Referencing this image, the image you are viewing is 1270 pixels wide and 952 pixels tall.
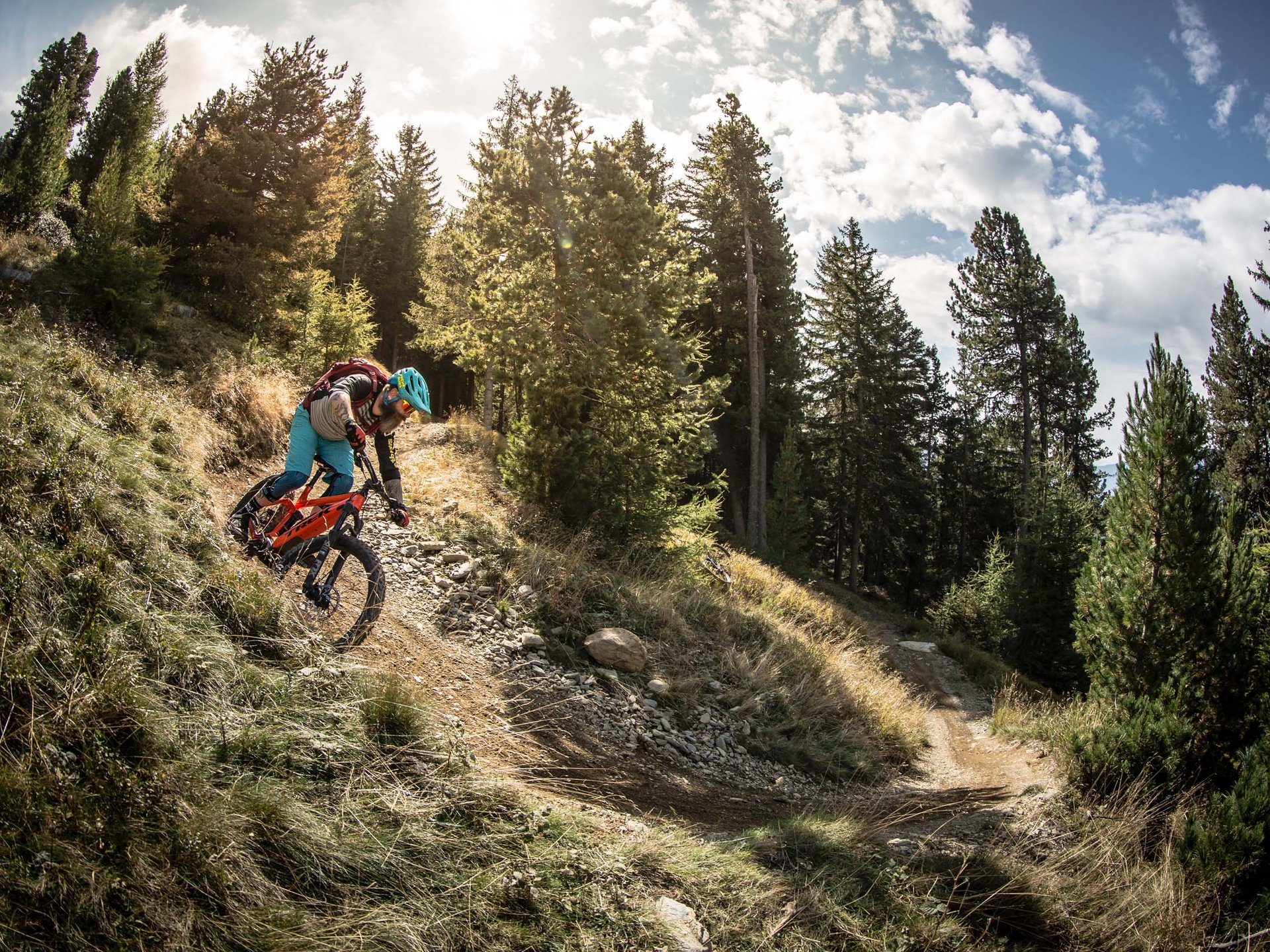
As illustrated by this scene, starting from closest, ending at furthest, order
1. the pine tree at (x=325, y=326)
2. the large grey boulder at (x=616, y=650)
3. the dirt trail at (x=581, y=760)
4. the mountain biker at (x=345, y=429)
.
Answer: the dirt trail at (x=581, y=760), the mountain biker at (x=345, y=429), the large grey boulder at (x=616, y=650), the pine tree at (x=325, y=326)

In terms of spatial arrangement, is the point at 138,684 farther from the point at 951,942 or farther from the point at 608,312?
the point at 608,312

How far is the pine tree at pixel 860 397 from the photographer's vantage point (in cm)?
3142

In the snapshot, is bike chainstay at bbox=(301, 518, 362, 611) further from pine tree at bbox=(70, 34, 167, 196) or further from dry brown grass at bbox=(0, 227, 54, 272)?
pine tree at bbox=(70, 34, 167, 196)

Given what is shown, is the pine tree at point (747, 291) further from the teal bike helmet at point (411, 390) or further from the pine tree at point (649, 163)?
the teal bike helmet at point (411, 390)

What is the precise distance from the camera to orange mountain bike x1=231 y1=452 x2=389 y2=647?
5.19 m

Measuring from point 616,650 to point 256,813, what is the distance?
4974 mm

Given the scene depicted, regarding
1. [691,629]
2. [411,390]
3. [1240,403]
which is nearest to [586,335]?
[691,629]

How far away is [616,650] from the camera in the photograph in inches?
292

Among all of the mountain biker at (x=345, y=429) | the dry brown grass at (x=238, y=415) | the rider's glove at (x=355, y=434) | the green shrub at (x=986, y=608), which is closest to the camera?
the rider's glove at (x=355, y=434)

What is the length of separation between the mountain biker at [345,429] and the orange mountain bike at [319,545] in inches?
3.0

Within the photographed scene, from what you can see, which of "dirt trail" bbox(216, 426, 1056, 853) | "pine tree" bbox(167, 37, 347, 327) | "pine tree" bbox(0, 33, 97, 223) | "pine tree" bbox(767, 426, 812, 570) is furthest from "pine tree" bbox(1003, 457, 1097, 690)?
"pine tree" bbox(0, 33, 97, 223)

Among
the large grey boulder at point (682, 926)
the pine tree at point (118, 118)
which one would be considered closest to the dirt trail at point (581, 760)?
the large grey boulder at point (682, 926)

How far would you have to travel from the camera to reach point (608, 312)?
10.8 metres

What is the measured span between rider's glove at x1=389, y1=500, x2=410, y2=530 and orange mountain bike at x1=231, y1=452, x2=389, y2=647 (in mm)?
121
